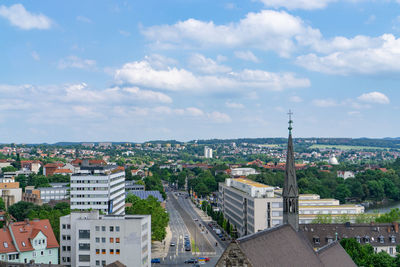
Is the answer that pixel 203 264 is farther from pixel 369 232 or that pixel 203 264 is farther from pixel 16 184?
pixel 16 184

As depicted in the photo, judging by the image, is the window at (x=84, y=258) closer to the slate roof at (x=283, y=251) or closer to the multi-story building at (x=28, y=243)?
the multi-story building at (x=28, y=243)

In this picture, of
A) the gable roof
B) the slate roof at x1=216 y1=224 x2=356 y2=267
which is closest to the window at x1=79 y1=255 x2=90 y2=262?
the slate roof at x1=216 y1=224 x2=356 y2=267

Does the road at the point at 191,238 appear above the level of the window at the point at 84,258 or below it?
below

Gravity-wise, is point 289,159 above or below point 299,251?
above

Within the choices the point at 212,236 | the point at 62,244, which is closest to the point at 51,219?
the point at 62,244

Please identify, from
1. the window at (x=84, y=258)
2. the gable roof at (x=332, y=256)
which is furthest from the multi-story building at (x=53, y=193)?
the gable roof at (x=332, y=256)

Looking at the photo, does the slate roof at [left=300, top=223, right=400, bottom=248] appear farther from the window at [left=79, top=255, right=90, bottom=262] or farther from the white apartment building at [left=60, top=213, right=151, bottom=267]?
the window at [left=79, top=255, right=90, bottom=262]

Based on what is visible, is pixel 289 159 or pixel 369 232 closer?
pixel 289 159
